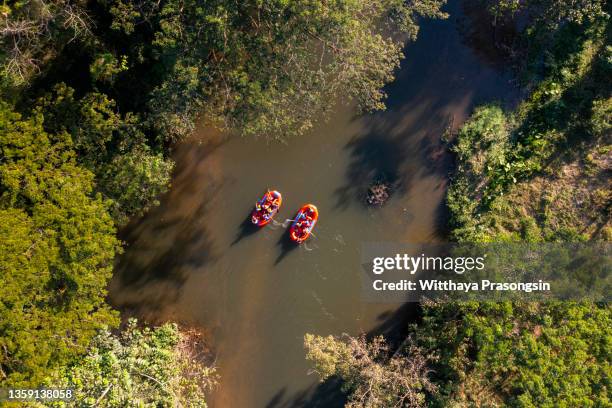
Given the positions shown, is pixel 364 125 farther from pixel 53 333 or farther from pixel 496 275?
pixel 53 333

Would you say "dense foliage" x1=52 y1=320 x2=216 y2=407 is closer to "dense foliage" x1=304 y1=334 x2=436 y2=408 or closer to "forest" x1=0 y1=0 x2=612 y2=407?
"forest" x1=0 y1=0 x2=612 y2=407

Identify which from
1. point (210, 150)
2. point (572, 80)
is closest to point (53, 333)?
point (210, 150)

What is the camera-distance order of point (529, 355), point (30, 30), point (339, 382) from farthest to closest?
point (339, 382) → point (529, 355) → point (30, 30)

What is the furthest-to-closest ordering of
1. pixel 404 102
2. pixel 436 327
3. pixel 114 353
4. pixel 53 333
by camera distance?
pixel 404 102, pixel 436 327, pixel 114 353, pixel 53 333

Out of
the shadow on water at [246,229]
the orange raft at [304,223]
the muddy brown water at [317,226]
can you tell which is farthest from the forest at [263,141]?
the shadow on water at [246,229]

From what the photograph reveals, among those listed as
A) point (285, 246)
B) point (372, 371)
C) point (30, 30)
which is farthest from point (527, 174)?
point (30, 30)

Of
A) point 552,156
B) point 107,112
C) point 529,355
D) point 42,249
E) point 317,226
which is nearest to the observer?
point 42,249

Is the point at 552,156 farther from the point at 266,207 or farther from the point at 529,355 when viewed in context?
the point at 266,207

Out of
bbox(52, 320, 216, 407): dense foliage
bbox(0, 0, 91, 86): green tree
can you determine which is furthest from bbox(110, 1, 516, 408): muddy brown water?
bbox(0, 0, 91, 86): green tree
